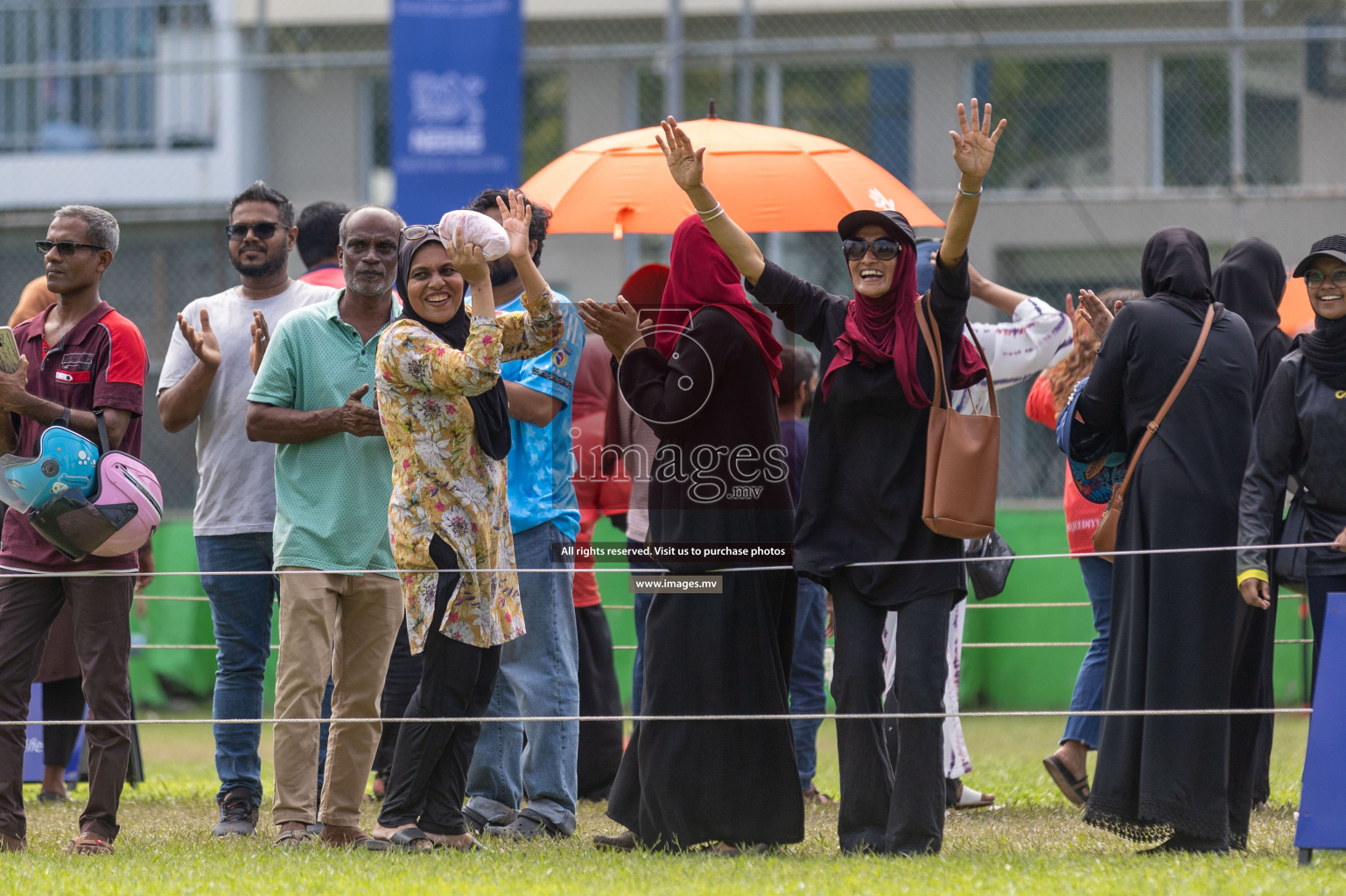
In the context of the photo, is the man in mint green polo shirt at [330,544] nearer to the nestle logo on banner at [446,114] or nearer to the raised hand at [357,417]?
the raised hand at [357,417]

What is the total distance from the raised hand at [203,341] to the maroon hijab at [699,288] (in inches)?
63.9

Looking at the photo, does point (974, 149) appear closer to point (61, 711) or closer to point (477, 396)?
point (477, 396)

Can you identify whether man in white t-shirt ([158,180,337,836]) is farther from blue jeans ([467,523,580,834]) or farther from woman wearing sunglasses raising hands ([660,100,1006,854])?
woman wearing sunglasses raising hands ([660,100,1006,854])

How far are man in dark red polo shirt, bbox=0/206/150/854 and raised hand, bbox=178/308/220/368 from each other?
0.17 m

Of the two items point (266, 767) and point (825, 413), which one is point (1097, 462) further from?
point (266, 767)

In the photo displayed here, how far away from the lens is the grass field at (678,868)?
4234 millimetres

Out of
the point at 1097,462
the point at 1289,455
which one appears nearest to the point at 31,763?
the point at 1097,462

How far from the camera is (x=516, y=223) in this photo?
16.6 ft

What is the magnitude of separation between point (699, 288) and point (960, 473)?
0.96 metres

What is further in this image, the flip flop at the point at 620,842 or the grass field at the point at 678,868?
the flip flop at the point at 620,842

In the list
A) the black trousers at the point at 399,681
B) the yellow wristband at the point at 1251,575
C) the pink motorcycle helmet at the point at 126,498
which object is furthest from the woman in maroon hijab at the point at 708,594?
the pink motorcycle helmet at the point at 126,498

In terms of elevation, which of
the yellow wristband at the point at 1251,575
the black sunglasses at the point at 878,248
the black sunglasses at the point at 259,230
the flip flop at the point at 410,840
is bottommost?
the flip flop at the point at 410,840

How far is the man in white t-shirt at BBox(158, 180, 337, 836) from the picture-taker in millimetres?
5637

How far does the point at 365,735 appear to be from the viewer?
518 centimetres
